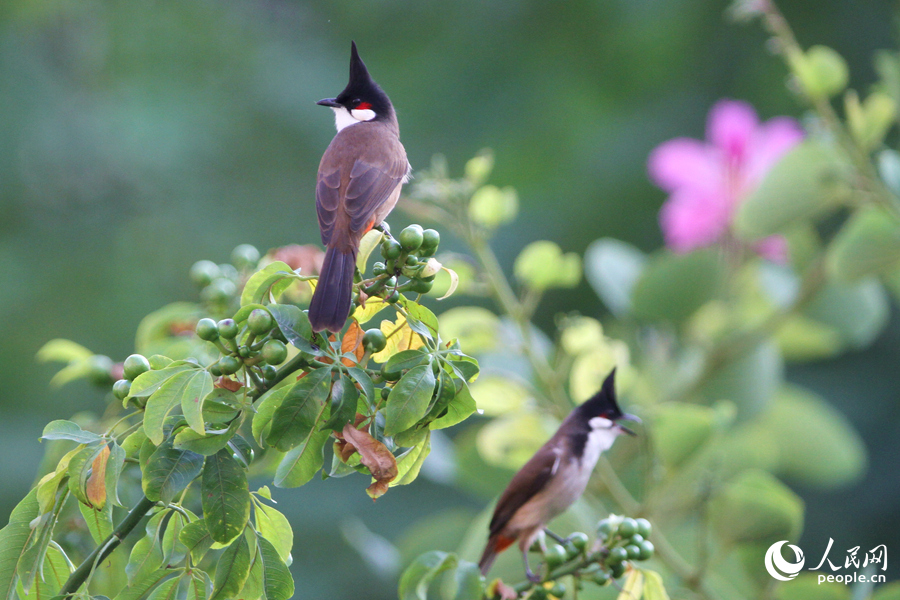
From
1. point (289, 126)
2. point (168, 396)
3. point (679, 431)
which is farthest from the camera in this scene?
point (289, 126)

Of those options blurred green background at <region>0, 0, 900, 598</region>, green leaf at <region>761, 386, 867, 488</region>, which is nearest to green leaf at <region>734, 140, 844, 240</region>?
green leaf at <region>761, 386, 867, 488</region>

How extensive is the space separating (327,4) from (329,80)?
2.36 feet

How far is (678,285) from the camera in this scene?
66.5 inches

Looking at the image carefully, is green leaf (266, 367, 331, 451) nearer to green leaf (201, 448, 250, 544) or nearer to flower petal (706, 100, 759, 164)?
green leaf (201, 448, 250, 544)

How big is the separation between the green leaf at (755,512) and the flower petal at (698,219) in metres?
0.73

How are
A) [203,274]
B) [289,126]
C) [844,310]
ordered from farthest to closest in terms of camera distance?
[289,126]
[844,310]
[203,274]

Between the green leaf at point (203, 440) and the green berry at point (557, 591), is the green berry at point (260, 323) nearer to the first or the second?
the green leaf at point (203, 440)

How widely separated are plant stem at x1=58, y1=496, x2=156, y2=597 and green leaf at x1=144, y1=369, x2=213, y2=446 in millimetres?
58

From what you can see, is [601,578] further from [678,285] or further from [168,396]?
[678,285]

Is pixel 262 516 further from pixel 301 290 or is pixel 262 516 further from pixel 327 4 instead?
pixel 327 4

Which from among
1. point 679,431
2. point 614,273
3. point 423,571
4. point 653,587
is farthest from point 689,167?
point 423,571

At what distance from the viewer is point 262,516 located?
769 millimetres

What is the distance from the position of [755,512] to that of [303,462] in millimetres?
Result: 783

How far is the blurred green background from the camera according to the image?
434 cm
